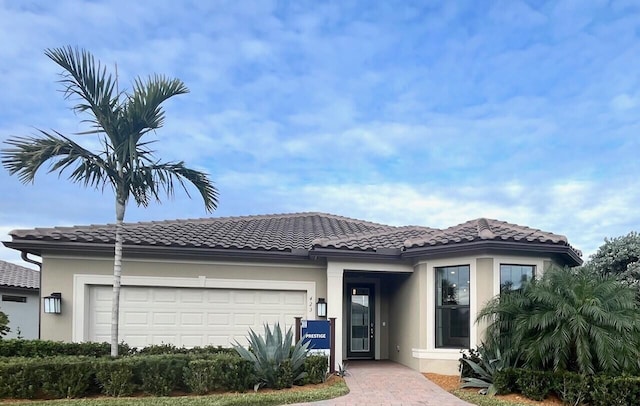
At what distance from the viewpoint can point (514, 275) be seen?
35.9 feet

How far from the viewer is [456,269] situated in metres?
11.4

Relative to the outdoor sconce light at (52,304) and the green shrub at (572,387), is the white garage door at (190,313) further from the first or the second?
the green shrub at (572,387)

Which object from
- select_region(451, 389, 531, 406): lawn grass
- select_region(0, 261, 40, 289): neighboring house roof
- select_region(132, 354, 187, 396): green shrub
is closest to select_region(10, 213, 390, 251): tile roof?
select_region(132, 354, 187, 396): green shrub

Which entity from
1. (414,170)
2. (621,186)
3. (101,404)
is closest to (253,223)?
(414,170)

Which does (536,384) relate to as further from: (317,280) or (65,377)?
(65,377)

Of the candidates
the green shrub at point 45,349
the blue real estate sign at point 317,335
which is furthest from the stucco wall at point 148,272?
the blue real estate sign at point 317,335

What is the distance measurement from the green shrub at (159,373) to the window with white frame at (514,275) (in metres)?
7.20

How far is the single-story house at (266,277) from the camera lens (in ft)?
36.0

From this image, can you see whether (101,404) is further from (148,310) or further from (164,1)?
(164,1)

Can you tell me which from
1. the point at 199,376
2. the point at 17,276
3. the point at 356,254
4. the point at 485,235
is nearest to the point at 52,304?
the point at 199,376

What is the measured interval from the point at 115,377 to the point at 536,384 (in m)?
7.73

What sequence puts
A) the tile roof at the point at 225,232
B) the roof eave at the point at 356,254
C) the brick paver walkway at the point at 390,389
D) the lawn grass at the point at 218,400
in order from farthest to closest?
1. the roof eave at the point at 356,254
2. the tile roof at the point at 225,232
3. the brick paver walkway at the point at 390,389
4. the lawn grass at the point at 218,400

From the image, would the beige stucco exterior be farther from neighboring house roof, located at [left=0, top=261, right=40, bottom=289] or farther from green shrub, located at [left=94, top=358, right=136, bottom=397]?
neighboring house roof, located at [left=0, top=261, right=40, bottom=289]

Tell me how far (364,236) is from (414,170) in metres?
5.38
